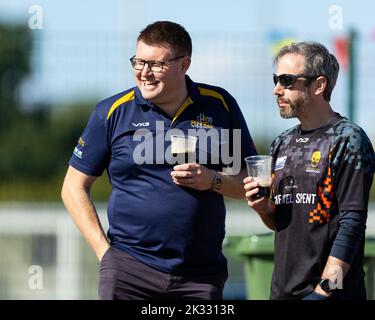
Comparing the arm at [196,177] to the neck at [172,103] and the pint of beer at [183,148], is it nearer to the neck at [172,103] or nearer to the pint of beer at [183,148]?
the pint of beer at [183,148]

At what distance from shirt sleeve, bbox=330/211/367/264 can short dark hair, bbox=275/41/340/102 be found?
0.60m

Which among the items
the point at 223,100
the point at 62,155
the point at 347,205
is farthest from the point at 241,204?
the point at 347,205

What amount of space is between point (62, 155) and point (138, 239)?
5476 mm

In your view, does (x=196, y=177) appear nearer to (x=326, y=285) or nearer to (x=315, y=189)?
(x=315, y=189)

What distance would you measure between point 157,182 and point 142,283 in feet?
1.66

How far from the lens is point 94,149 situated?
16.9 ft

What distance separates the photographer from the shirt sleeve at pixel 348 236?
4438 mm

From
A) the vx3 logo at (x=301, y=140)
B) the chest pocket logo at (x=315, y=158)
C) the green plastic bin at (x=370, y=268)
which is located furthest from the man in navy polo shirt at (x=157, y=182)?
the green plastic bin at (x=370, y=268)

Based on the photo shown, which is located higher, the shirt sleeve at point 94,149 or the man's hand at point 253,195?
the shirt sleeve at point 94,149

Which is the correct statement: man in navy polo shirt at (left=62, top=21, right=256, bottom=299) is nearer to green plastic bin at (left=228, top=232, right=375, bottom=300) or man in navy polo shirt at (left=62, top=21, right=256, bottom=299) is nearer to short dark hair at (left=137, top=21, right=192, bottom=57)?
short dark hair at (left=137, top=21, right=192, bottom=57)

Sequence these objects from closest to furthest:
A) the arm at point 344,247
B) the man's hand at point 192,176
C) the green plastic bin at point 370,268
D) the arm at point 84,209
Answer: the arm at point 344,247 < the man's hand at point 192,176 < the arm at point 84,209 < the green plastic bin at point 370,268

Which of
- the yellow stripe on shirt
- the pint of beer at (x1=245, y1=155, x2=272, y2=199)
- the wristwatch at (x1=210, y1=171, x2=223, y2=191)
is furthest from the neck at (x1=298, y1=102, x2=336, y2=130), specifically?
the yellow stripe on shirt

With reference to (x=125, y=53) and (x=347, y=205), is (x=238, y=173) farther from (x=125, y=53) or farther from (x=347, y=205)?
(x=125, y=53)
